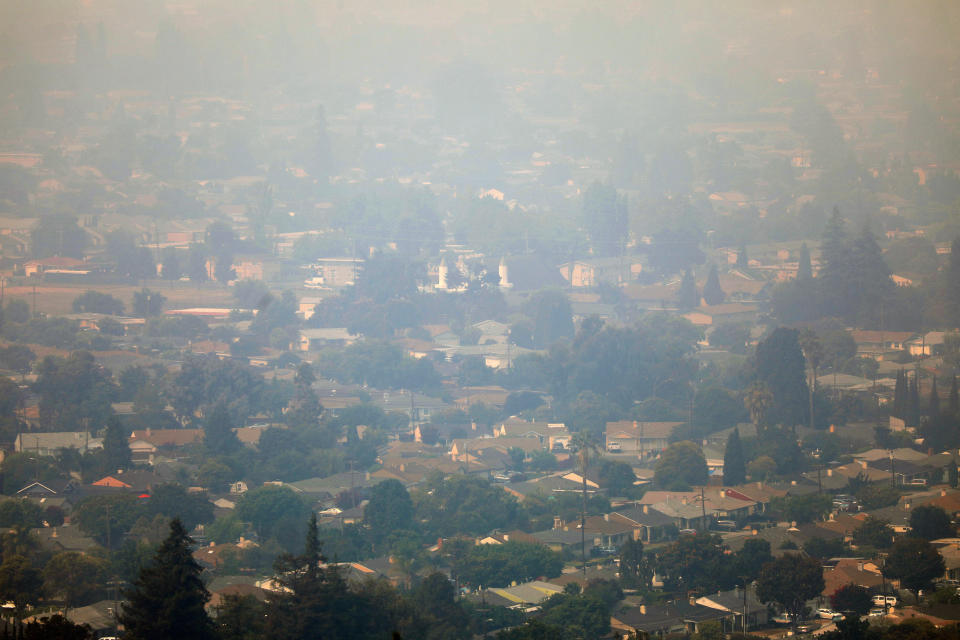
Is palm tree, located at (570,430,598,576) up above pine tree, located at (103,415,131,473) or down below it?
below

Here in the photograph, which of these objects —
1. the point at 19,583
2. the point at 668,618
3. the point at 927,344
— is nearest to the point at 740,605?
the point at 668,618

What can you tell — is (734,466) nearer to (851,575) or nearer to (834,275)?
(851,575)

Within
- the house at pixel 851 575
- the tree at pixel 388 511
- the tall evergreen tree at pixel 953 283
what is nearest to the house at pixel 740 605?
the house at pixel 851 575

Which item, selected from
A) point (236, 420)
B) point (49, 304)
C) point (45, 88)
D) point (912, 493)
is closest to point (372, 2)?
point (45, 88)

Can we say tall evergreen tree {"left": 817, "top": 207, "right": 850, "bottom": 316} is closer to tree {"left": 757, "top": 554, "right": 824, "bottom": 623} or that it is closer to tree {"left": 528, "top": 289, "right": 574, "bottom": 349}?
tree {"left": 528, "top": 289, "right": 574, "bottom": 349}

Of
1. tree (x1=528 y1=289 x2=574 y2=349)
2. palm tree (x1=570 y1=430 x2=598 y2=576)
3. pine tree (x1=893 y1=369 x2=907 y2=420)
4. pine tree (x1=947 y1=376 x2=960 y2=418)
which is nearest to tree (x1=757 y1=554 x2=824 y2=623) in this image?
palm tree (x1=570 y1=430 x2=598 y2=576)
